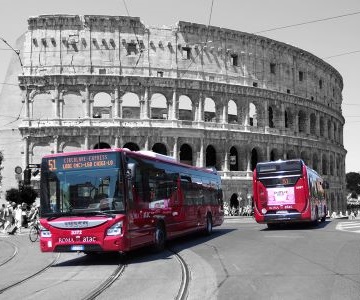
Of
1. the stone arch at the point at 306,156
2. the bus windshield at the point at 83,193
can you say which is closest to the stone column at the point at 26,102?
the stone arch at the point at 306,156

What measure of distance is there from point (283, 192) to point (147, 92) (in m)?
23.0

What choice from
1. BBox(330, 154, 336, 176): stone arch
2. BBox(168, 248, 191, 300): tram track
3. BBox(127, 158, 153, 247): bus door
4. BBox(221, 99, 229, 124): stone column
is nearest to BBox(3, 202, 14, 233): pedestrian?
BBox(127, 158, 153, 247): bus door

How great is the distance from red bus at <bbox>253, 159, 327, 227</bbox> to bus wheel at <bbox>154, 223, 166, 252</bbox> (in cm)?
665

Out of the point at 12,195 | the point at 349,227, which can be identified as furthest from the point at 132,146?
the point at 349,227

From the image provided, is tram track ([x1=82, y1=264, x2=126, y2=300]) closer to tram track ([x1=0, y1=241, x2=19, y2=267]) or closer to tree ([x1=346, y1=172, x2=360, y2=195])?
tram track ([x1=0, y1=241, x2=19, y2=267])

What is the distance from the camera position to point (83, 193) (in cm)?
1087

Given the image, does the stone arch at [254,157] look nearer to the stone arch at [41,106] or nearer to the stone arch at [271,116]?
the stone arch at [271,116]

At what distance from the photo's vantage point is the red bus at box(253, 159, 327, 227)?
61.5 ft

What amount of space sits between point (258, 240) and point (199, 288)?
7603mm

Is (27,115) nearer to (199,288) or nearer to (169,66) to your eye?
(169,66)

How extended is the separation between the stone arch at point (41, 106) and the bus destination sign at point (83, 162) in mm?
29347

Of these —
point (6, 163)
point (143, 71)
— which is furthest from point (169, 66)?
point (6, 163)

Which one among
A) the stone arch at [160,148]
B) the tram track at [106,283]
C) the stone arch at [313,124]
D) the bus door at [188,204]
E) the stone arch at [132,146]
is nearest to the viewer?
the tram track at [106,283]

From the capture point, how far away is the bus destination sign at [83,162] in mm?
10938
